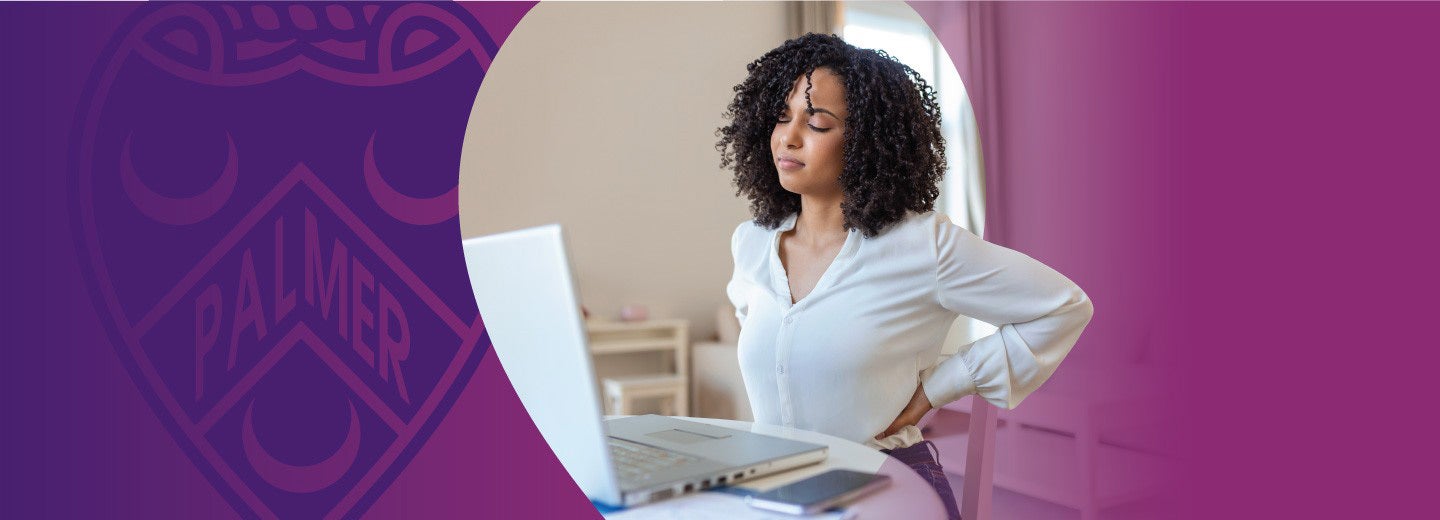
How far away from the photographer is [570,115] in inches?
72.7

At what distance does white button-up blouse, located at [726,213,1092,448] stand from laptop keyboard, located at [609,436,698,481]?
0.85 feet

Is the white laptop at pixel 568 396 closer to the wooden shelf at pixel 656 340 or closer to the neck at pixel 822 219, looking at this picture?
the neck at pixel 822 219

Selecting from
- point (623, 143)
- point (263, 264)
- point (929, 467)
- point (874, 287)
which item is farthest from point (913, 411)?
point (623, 143)

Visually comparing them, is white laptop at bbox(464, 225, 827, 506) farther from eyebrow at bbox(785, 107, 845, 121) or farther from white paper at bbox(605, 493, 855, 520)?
eyebrow at bbox(785, 107, 845, 121)

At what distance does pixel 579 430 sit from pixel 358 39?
1.35ft

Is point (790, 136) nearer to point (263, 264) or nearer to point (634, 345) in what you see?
point (263, 264)

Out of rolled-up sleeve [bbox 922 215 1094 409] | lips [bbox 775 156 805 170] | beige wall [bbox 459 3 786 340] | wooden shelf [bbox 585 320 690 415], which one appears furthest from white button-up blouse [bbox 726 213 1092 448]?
wooden shelf [bbox 585 320 690 415]

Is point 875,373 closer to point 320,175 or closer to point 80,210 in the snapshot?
point 320,175

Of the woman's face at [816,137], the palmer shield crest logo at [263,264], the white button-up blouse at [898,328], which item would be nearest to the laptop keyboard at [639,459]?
the palmer shield crest logo at [263,264]

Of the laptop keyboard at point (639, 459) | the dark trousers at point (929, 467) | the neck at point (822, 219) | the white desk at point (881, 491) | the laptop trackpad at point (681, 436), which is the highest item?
the neck at point (822, 219)

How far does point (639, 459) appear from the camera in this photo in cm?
80

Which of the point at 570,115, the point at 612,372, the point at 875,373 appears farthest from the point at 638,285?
the point at 875,373

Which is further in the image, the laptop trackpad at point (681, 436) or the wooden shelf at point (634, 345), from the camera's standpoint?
the wooden shelf at point (634, 345)

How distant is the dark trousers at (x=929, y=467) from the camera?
104cm
